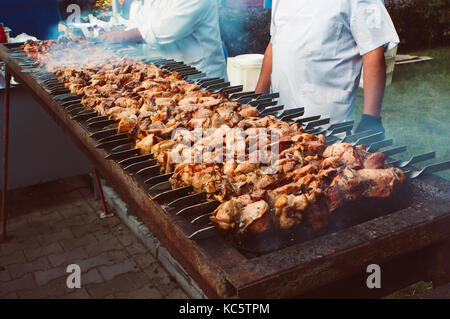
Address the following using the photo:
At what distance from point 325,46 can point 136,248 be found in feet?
8.45

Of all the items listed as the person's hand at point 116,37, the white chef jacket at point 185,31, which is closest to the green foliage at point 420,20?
the white chef jacket at point 185,31

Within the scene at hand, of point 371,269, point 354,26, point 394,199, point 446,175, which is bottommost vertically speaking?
point 446,175

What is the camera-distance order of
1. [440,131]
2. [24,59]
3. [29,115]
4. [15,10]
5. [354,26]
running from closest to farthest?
1. [354,26]
2. [24,59]
3. [29,115]
4. [15,10]
5. [440,131]

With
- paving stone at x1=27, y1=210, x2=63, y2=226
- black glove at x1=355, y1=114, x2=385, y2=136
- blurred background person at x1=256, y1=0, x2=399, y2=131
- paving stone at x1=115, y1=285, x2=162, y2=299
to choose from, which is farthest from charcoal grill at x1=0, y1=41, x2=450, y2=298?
paving stone at x1=27, y1=210, x2=63, y2=226

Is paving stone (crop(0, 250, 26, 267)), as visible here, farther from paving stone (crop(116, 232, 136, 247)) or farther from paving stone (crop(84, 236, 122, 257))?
paving stone (crop(116, 232, 136, 247))

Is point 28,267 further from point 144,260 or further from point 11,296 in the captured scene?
point 144,260

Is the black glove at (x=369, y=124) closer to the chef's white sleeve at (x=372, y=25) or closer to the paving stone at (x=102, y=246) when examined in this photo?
the chef's white sleeve at (x=372, y=25)

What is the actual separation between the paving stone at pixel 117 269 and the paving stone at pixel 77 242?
492 millimetres

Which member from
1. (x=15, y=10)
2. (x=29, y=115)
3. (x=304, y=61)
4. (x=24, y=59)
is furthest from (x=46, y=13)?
(x=304, y=61)

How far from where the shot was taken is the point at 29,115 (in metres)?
5.02

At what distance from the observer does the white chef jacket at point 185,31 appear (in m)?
4.21

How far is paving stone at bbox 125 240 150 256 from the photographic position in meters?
4.08
